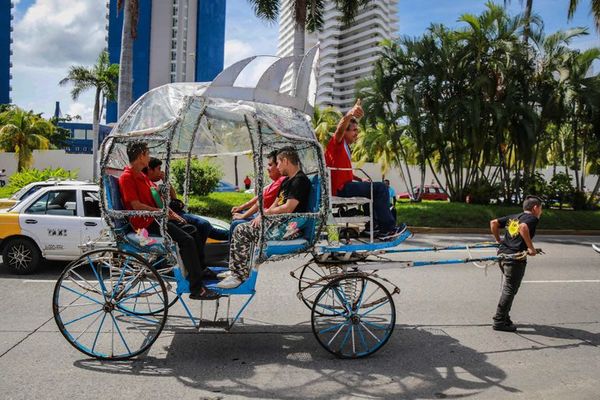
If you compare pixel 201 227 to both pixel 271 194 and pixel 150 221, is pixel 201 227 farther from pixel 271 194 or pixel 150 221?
pixel 271 194

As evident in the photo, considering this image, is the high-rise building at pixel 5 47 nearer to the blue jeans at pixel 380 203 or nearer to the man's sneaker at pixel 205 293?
the man's sneaker at pixel 205 293

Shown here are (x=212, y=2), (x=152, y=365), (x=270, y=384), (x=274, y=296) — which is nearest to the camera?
(x=270, y=384)

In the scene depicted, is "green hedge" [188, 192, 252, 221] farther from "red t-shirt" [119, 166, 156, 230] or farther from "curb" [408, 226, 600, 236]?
"red t-shirt" [119, 166, 156, 230]

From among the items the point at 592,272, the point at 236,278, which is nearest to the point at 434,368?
the point at 236,278

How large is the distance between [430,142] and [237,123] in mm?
17973

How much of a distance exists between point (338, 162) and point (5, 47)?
115085mm

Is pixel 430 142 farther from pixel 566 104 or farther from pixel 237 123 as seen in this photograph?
pixel 237 123

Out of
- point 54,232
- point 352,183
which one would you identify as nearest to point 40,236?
point 54,232

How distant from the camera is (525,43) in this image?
22.6m

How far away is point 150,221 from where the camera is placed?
18.7 feet

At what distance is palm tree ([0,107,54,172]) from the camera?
42.3 m

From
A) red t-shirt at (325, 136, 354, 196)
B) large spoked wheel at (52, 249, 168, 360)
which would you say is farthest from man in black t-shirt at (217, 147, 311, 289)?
large spoked wheel at (52, 249, 168, 360)

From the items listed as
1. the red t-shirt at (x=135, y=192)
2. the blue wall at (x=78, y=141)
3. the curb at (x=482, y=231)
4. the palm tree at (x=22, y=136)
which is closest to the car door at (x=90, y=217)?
the red t-shirt at (x=135, y=192)

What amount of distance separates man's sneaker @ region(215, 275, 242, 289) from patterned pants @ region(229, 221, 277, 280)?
46mm
